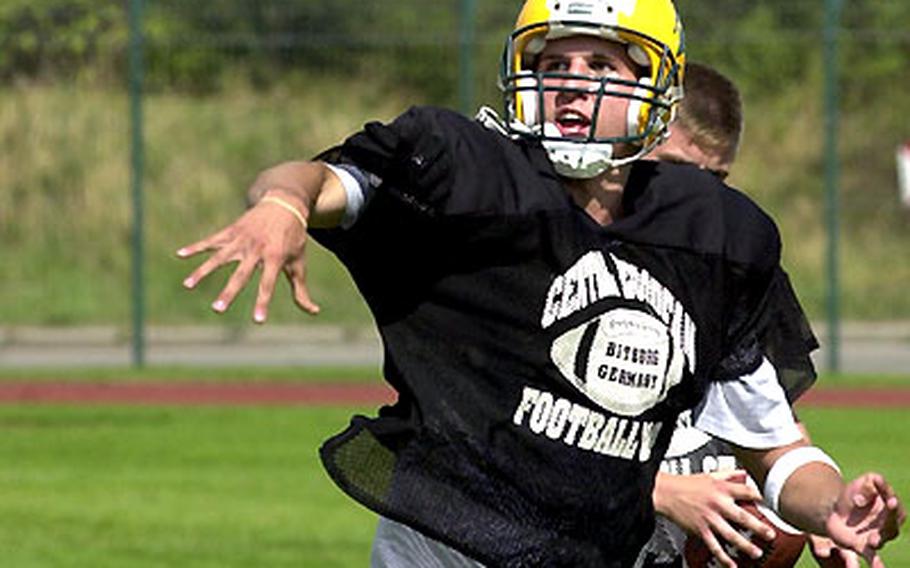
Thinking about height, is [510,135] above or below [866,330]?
above

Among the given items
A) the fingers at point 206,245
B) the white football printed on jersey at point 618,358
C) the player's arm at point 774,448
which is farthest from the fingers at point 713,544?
the fingers at point 206,245

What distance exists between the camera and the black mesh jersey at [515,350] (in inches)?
163

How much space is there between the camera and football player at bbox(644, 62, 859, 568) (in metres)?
4.45

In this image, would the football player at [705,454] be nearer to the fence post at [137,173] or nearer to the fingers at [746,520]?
the fingers at [746,520]

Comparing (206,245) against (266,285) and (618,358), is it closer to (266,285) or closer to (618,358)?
(266,285)

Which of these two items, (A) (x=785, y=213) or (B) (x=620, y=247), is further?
(A) (x=785, y=213)

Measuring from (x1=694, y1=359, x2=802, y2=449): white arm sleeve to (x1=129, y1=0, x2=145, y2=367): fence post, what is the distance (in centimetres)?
1551

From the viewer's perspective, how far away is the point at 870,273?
2167 centimetres

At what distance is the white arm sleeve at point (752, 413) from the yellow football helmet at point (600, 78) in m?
0.52

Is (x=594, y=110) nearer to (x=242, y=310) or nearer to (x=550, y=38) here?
(x=550, y=38)

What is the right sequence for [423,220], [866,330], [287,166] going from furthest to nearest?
1. [866,330]
2. [423,220]
3. [287,166]

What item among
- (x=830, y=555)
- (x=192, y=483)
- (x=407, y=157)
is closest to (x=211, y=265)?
(x=407, y=157)

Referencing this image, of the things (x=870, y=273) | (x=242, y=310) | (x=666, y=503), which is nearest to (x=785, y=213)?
(x=870, y=273)

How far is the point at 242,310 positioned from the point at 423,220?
17.5m
